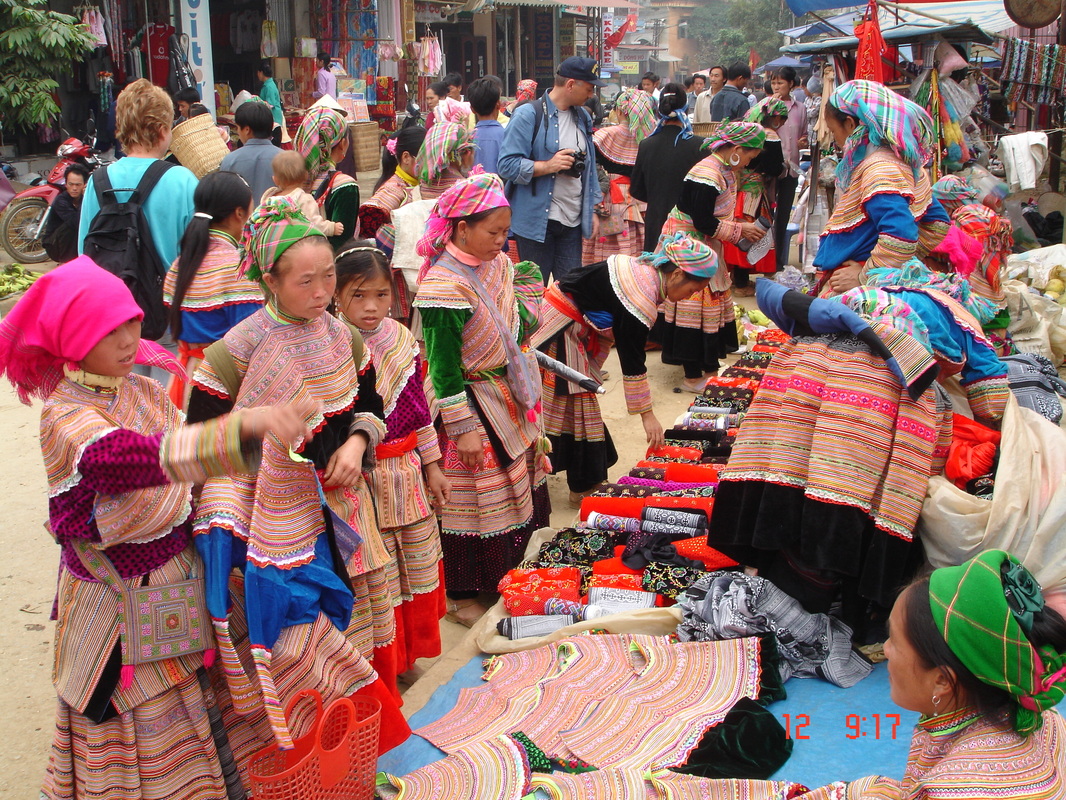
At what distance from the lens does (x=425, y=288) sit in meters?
3.77

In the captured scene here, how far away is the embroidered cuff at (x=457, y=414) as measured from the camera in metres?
3.80

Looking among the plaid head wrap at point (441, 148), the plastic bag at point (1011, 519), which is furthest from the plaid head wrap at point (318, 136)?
the plastic bag at point (1011, 519)

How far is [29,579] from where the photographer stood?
429cm

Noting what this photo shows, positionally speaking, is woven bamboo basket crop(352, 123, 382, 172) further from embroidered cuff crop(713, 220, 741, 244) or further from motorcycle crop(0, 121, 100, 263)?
embroidered cuff crop(713, 220, 741, 244)

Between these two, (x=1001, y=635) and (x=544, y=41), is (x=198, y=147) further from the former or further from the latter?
(x=544, y=41)

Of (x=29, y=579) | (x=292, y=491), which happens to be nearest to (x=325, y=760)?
(x=292, y=491)

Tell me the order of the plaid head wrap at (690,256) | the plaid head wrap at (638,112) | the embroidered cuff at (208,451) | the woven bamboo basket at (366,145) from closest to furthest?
the embroidered cuff at (208,451) → the plaid head wrap at (690,256) → the plaid head wrap at (638,112) → the woven bamboo basket at (366,145)

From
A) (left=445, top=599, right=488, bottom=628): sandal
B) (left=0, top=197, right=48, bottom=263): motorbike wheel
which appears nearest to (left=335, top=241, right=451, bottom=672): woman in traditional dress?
(left=445, top=599, right=488, bottom=628): sandal

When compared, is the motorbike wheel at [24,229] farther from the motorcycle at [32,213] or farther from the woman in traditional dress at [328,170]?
the woman in traditional dress at [328,170]

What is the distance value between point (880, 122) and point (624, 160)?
363cm

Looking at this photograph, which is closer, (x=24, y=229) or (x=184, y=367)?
(x=184, y=367)

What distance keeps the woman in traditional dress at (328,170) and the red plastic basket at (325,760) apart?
10.9ft

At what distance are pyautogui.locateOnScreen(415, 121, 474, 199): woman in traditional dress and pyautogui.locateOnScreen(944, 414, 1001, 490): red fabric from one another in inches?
112

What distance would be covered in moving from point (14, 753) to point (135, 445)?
1658 millimetres
